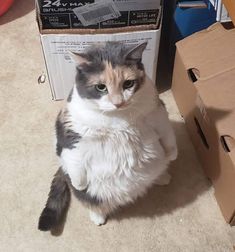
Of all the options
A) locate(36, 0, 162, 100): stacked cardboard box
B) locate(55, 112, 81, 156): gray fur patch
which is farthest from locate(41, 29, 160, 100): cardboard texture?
locate(55, 112, 81, 156): gray fur patch

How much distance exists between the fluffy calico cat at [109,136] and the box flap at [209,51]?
0.81ft

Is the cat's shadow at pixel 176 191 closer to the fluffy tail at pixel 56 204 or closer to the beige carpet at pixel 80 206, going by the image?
the beige carpet at pixel 80 206

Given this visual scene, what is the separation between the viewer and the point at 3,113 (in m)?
1.56

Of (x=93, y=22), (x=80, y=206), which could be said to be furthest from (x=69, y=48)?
(x=80, y=206)

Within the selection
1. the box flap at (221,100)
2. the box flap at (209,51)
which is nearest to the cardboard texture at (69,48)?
the box flap at (209,51)

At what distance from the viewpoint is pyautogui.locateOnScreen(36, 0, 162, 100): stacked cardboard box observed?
1.32m

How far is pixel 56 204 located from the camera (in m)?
1.29

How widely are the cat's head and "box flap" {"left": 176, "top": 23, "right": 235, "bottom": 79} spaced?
0.39 m

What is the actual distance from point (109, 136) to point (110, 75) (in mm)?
200

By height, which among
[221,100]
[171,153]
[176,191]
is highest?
[221,100]

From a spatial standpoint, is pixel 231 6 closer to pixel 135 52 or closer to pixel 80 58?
pixel 135 52

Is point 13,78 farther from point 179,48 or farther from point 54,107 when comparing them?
point 179,48

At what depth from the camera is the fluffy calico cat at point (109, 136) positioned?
97 centimetres

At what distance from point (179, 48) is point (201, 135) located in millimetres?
286
